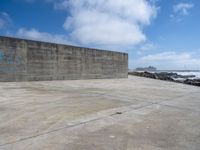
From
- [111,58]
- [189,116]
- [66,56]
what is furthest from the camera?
[111,58]

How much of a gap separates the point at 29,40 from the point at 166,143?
9.74 meters

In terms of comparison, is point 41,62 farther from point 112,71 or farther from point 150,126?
point 150,126

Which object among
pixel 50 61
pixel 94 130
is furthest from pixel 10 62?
pixel 94 130

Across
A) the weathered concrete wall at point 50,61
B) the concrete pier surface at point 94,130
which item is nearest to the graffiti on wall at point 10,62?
the weathered concrete wall at point 50,61

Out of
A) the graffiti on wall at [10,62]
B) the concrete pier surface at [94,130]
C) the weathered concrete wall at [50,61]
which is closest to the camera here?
the concrete pier surface at [94,130]

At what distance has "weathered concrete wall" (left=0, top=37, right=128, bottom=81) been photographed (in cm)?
943

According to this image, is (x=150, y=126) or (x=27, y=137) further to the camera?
(x=150, y=126)

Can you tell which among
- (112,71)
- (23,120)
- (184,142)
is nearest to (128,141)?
(184,142)

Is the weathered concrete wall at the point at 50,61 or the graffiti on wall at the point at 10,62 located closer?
the graffiti on wall at the point at 10,62

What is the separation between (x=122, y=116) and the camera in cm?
355

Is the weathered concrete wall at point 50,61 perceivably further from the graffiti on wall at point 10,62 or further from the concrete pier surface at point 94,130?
the concrete pier surface at point 94,130

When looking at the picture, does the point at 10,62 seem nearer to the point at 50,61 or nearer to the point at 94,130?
the point at 50,61

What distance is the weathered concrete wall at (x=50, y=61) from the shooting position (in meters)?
9.43

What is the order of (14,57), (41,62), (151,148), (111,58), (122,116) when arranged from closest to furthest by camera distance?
(151,148) → (122,116) → (14,57) → (41,62) → (111,58)
